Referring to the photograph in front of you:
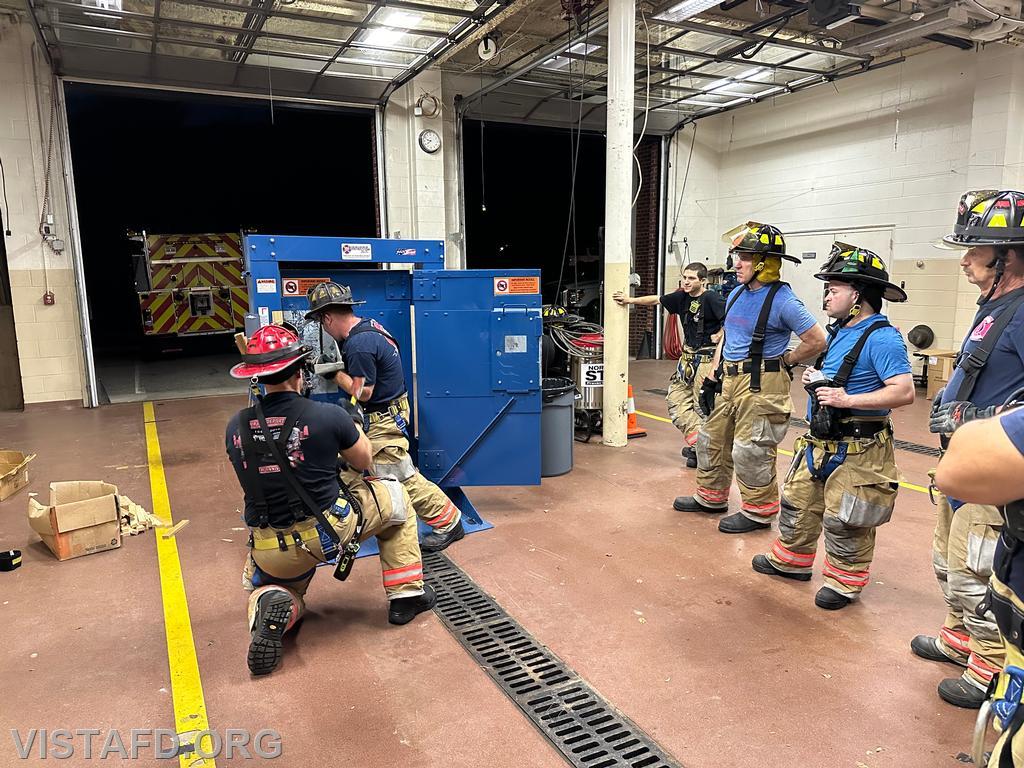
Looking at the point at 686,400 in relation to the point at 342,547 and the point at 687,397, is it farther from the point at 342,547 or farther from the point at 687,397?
the point at 342,547

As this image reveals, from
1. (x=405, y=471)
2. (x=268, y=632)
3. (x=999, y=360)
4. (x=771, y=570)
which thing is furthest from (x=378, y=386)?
(x=999, y=360)

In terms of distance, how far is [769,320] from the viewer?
4301 mm

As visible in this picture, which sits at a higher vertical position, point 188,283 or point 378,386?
point 188,283

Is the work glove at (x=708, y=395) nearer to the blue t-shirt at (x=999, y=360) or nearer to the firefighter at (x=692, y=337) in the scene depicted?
the firefighter at (x=692, y=337)

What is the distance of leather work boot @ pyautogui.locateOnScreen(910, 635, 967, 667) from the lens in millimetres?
3084

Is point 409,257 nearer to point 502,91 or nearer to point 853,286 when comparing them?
point 853,286

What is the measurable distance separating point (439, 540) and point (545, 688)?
1717 mm

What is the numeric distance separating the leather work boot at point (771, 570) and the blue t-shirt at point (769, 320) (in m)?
1.32

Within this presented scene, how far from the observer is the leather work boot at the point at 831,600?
141 inches

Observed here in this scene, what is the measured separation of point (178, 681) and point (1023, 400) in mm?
3383

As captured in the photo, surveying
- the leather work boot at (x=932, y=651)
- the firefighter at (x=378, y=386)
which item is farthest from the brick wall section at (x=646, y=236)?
the leather work boot at (x=932, y=651)

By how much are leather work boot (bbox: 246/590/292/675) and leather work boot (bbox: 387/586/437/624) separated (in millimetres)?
616

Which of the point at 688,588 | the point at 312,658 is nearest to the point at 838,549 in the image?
the point at 688,588

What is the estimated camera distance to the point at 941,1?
23.5 ft
